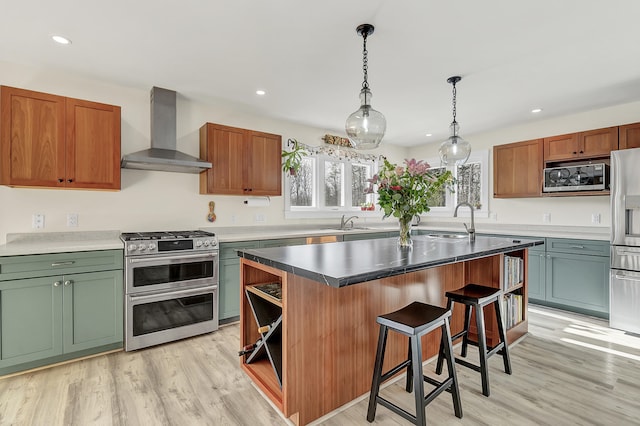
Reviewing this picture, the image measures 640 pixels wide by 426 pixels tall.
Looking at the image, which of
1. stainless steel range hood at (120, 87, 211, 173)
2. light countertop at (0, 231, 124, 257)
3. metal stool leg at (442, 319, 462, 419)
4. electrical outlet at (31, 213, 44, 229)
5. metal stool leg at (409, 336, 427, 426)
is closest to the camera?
metal stool leg at (409, 336, 427, 426)

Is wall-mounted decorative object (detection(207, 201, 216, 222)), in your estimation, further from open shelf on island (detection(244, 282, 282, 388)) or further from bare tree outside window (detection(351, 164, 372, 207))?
bare tree outside window (detection(351, 164, 372, 207))

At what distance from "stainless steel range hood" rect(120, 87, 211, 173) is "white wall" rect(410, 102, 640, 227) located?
4235mm

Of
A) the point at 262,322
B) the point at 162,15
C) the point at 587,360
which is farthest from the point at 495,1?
the point at 587,360

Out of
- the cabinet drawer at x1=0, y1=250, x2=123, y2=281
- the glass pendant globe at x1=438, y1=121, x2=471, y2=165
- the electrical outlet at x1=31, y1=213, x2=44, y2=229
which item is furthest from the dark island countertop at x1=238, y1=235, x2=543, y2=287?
the electrical outlet at x1=31, y1=213, x2=44, y2=229

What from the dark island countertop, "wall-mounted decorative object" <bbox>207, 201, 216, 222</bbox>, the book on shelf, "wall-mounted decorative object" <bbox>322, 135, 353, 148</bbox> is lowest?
the book on shelf

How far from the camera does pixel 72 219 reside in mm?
3012

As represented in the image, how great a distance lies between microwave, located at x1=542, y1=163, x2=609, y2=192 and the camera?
365 centimetres

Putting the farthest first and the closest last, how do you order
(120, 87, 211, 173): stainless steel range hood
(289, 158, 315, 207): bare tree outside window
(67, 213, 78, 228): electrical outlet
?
(289, 158, 315, 207): bare tree outside window < (120, 87, 211, 173): stainless steel range hood < (67, 213, 78, 228): electrical outlet

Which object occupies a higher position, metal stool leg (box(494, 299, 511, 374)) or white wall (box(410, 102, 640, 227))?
white wall (box(410, 102, 640, 227))

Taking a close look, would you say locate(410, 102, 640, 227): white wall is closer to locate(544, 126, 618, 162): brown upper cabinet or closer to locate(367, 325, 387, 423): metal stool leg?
locate(544, 126, 618, 162): brown upper cabinet

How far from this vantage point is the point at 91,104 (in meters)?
2.80

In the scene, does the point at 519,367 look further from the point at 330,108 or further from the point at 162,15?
the point at 162,15

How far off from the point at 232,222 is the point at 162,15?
2.42m

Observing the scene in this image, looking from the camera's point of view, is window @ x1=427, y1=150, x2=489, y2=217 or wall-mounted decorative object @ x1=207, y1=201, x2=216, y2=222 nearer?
wall-mounted decorative object @ x1=207, y1=201, x2=216, y2=222
